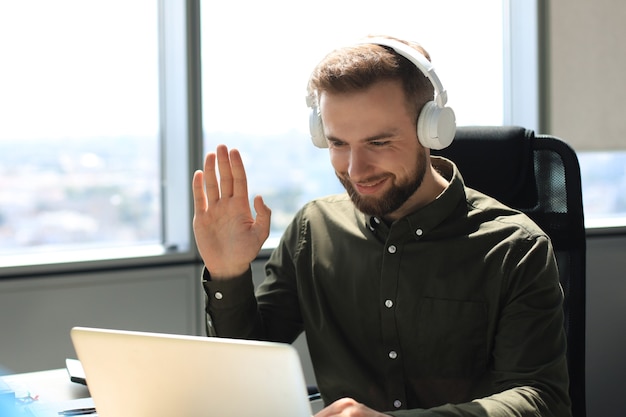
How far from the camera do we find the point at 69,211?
2734 millimetres

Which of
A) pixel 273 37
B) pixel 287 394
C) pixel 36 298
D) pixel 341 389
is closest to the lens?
pixel 287 394

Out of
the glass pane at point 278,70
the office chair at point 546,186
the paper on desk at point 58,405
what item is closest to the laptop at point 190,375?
the paper on desk at point 58,405

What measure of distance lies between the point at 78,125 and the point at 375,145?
1547mm

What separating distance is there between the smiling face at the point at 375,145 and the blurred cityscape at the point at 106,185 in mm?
1425

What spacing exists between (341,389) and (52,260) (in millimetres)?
1348

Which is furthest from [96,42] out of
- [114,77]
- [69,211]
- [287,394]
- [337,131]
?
[287,394]

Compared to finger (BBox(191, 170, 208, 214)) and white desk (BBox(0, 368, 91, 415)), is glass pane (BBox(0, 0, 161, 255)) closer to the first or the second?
white desk (BBox(0, 368, 91, 415))

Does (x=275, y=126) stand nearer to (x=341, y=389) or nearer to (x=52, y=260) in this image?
(x=52, y=260)

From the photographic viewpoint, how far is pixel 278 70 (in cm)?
305

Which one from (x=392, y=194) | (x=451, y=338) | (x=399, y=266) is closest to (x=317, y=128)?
(x=392, y=194)

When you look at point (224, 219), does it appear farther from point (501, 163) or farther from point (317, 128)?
point (501, 163)

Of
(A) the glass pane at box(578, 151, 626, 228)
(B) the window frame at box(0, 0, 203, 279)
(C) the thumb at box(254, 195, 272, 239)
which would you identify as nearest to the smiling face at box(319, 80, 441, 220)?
(C) the thumb at box(254, 195, 272, 239)

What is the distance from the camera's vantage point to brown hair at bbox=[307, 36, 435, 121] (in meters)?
1.48

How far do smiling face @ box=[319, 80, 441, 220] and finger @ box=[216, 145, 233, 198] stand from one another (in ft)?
0.65
